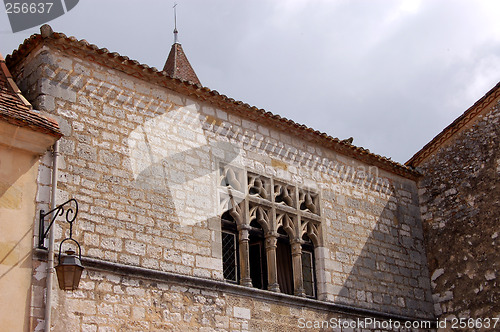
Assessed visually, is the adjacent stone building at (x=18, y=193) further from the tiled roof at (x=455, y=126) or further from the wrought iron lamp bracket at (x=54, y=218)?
the tiled roof at (x=455, y=126)

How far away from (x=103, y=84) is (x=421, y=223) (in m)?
6.33

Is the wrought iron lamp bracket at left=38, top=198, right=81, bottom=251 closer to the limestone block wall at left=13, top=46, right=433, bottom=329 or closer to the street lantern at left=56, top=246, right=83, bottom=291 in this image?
the limestone block wall at left=13, top=46, right=433, bottom=329

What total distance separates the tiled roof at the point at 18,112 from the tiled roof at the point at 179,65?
8.06 m

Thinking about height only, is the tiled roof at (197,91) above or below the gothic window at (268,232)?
above

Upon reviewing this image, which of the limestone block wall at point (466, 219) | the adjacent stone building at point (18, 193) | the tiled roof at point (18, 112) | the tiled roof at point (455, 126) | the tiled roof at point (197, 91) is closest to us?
the adjacent stone building at point (18, 193)

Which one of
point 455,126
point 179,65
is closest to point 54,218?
point 455,126

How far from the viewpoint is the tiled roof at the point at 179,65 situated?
53.4 feet

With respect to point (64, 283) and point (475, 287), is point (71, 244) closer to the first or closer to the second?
point (64, 283)

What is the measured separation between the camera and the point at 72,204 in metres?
7.97

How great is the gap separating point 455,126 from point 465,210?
59.6 inches

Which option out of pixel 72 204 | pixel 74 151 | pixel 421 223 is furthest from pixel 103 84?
pixel 421 223

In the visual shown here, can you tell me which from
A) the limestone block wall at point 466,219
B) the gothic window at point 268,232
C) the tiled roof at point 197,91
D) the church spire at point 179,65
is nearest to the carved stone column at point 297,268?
the gothic window at point 268,232

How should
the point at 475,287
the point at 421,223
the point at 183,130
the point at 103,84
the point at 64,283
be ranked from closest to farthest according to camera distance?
the point at 64,283 → the point at 103,84 → the point at 183,130 → the point at 475,287 → the point at 421,223

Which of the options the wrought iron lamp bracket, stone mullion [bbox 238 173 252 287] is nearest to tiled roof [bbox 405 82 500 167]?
stone mullion [bbox 238 173 252 287]
